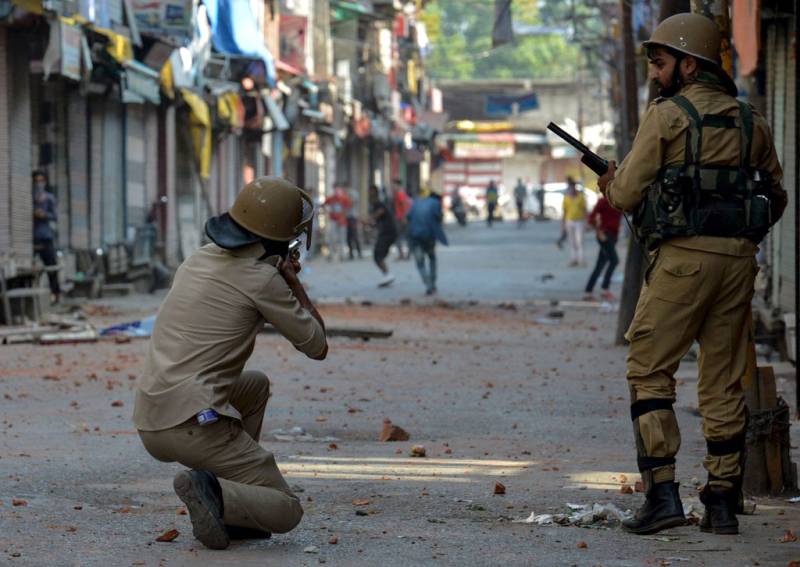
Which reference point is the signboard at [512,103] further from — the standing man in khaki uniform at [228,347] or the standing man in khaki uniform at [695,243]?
the standing man in khaki uniform at [228,347]

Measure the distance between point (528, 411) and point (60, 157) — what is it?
15175 millimetres

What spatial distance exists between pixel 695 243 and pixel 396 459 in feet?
9.40

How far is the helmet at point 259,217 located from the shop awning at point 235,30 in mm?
25338

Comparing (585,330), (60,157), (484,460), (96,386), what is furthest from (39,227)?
(484,460)

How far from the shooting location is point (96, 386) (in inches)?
485

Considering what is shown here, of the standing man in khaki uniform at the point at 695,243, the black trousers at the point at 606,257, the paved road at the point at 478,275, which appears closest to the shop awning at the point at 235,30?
the paved road at the point at 478,275

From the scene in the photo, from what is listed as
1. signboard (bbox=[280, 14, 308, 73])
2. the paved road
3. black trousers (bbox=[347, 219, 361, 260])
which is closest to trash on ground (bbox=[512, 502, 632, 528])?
the paved road

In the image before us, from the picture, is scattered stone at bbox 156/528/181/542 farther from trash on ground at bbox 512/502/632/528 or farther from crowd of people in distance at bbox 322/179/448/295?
crowd of people in distance at bbox 322/179/448/295

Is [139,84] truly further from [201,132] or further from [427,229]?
[201,132]

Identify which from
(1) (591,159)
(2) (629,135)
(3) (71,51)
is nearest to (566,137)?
(1) (591,159)

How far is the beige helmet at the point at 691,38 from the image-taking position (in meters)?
6.52

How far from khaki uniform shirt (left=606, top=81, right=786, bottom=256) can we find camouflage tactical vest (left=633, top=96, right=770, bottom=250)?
2 centimetres

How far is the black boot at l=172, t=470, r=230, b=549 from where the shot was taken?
5984 millimetres

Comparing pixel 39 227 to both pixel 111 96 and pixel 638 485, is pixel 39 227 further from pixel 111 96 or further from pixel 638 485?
pixel 638 485
